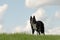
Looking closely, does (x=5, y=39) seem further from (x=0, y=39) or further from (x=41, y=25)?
(x=41, y=25)

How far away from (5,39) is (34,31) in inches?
467

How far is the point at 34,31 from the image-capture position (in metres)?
21.7

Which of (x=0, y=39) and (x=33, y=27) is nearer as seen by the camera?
(x=0, y=39)

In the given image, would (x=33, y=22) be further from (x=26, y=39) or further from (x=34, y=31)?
(x=26, y=39)

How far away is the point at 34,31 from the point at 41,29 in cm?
101

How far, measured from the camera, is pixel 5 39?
9.95 meters

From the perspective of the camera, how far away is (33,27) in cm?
2147

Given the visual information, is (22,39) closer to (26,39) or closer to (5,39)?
(26,39)

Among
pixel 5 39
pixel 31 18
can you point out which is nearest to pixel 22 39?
pixel 5 39

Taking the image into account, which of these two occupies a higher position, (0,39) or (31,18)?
(31,18)

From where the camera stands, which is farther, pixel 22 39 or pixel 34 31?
pixel 34 31

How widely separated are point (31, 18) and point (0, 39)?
11.2 m

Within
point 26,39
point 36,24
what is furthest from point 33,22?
point 26,39

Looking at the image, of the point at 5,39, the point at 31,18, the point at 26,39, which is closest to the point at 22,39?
the point at 26,39
